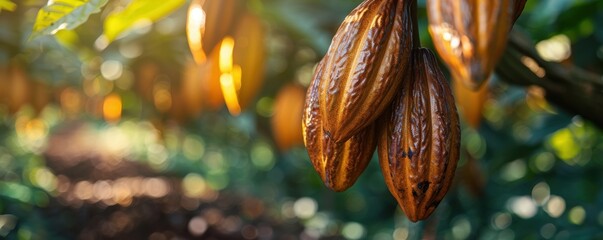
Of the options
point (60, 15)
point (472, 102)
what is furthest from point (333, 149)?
point (472, 102)

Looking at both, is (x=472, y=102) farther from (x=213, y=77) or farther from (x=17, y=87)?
(x=17, y=87)

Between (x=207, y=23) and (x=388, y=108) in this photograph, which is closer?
(x=388, y=108)

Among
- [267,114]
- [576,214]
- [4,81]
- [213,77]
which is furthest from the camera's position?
[267,114]

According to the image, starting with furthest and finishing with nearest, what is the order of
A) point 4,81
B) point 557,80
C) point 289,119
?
point 4,81
point 289,119
point 557,80

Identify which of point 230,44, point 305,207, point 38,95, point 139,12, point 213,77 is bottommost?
point 305,207

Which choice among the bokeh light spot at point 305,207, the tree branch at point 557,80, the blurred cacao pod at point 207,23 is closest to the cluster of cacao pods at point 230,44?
the blurred cacao pod at point 207,23

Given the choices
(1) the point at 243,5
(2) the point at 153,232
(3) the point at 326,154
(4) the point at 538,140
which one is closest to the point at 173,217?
(2) the point at 153,232

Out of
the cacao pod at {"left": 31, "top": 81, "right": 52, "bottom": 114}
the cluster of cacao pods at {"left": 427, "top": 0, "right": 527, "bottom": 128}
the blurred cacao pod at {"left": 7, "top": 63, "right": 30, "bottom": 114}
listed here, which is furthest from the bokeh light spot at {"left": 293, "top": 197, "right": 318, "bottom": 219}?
the cluster of cacao pods at {"left": 427, "top": 0, "right": 527, "bottom": 128}

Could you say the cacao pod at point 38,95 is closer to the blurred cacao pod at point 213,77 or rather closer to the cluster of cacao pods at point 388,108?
the blurred cacao pod at point 213,77
